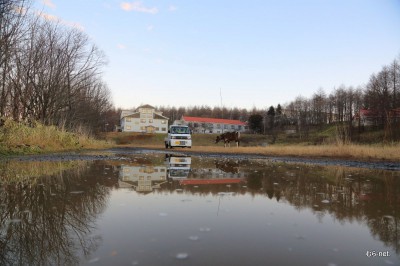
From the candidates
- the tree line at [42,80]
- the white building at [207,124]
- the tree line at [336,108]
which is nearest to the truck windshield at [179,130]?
the tree line at [42,80]

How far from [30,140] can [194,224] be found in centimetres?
1502

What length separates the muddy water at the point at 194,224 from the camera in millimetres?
2562

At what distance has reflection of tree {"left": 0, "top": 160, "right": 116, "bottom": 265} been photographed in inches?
98.4

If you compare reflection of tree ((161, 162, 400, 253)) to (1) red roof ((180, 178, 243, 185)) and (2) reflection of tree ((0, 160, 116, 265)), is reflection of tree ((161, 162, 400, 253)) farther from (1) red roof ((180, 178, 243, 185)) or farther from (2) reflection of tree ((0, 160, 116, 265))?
→ (2) reflection of tree ((0, 160, 116, 265))

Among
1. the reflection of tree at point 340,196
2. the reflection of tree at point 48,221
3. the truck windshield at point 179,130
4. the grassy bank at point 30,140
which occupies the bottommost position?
the reflection of tree at point 340,196

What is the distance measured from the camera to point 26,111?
23766mm

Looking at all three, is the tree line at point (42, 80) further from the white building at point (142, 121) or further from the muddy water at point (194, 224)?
the white building at point (142, 121)

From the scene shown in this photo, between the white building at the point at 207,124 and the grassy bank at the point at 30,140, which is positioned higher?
the white building at the point at 207,124

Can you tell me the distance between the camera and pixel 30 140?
1557 centimetres

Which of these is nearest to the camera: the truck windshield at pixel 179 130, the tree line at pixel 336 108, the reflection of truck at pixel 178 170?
the reflection of truck at pixel 178 170

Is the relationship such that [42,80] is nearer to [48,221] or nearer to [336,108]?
[48,221]

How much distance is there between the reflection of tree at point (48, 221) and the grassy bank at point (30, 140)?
931 centimetres

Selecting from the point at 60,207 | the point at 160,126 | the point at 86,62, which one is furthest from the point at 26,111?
the point at 160,126

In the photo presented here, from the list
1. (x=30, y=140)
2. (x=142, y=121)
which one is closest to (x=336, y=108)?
(x=142, y=121)
